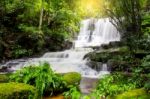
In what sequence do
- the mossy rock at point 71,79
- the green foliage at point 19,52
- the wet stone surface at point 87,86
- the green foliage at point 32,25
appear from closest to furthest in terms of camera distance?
the mossy rock at point 71,79 < the wet stone surface at point 87,86 < the green foliage at point 19,52 < the green foliage at point 32,25

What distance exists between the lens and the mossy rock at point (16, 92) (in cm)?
572

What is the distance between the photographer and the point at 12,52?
73.3 ft

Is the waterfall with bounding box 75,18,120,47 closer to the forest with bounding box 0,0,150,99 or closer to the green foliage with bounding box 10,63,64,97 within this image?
the forest with bounding box 0,0,150,99

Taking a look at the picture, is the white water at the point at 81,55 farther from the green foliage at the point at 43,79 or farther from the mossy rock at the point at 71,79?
the green foliage at the point at 43,79

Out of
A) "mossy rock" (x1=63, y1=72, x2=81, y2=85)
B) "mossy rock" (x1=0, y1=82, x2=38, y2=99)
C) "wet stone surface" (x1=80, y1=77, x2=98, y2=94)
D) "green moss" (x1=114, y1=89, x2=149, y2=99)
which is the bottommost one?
"wet stone surface" (x1=80, y1=77, x2=98, y2=94)

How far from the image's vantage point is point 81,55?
20.6m

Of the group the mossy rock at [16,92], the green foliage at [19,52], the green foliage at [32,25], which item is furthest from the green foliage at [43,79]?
the green foliage at [32,25]

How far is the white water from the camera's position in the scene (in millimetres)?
17069

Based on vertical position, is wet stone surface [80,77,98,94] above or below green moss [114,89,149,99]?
below

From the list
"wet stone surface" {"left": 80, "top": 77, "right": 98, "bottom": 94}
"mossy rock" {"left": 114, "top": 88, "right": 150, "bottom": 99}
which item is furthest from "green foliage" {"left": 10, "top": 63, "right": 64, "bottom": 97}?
"mossy rock" {"left": 114, "top": 88, "right": 150, "bottom": 99}

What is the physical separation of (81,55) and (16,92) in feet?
49.0

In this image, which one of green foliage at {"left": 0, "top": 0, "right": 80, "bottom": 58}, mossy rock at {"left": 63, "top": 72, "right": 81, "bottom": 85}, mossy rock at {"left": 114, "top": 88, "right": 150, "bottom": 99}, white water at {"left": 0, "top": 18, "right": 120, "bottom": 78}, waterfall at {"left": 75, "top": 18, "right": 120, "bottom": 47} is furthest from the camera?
waterfall at {"left": 75, "top": 18, "right": 120, "bottom": 47}

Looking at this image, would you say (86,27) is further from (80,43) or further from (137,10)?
(137,10)

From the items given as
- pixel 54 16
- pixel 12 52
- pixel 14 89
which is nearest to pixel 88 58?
pixel 12 52
